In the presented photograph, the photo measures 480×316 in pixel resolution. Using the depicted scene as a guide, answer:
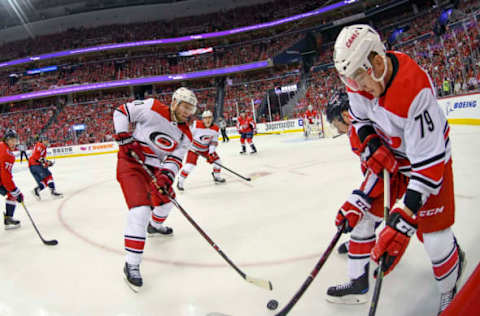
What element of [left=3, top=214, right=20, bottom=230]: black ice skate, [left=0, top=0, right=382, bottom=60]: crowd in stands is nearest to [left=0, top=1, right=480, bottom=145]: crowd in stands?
[left=0, top=0, right=382, bottom=60]: crowd in stands

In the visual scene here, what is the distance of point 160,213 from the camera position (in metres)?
2.92

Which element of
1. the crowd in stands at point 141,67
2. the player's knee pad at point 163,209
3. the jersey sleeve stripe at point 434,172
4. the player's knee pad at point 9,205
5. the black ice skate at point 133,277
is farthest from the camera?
the crowd in stands at point 141,67

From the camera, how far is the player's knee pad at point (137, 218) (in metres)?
2.14

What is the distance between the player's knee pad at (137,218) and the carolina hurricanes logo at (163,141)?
2.33 ft

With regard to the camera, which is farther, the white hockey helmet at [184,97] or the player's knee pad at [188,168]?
the player's knee pad at [188,168]

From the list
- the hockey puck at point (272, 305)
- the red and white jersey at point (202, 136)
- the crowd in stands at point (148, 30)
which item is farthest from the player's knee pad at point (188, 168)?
the crowd in stands at point (148, 30)

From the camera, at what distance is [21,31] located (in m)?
28.3

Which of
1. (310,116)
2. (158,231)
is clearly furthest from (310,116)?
(158,231)

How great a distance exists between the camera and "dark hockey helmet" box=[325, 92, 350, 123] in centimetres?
215

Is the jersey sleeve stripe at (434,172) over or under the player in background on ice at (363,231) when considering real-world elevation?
over

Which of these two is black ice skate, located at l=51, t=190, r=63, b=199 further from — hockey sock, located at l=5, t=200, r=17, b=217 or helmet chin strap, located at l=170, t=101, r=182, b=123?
helmet chin strap, located at l=170, t=101, r=182, b=123

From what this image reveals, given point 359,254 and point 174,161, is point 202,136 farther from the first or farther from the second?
point 359,254

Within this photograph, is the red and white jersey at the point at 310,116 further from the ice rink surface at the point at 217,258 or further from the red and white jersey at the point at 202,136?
the ice rink surface at the point at 217,258

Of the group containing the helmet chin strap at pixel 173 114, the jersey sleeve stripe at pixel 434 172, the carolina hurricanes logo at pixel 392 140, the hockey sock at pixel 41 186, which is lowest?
the hockey sock at pixel 41 186
